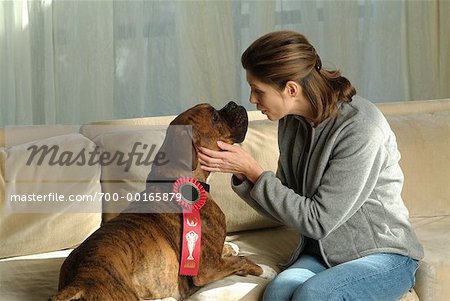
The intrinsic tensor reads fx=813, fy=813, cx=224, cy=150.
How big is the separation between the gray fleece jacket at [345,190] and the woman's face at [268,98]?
0.42 ft

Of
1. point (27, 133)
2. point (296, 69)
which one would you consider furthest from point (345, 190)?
point (27, 133)

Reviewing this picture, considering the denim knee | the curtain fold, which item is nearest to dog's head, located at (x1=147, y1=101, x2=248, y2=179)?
the denim knee

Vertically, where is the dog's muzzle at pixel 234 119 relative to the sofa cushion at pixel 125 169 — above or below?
above

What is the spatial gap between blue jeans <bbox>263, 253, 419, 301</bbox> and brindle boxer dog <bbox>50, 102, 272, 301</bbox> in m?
0.18

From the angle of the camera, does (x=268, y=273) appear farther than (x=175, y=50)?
No

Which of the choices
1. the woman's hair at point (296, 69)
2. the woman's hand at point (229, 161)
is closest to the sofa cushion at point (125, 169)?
the woman's hand at point (229, 161)

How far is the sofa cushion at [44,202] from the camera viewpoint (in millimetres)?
2668

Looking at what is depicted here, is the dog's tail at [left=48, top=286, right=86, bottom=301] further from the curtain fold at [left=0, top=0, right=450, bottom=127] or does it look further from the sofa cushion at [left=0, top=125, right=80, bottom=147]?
the curtain fold at [left=0, top=0, right=450, bottom=127]

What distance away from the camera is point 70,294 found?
1.93 m

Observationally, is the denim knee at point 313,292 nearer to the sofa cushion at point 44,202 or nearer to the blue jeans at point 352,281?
the blue jeans at point 352,281

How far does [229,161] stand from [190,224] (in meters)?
0.21

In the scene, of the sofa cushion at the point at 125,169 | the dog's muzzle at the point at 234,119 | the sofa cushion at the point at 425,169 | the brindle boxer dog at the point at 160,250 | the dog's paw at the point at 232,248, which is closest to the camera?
the brindle boxer dog at the point at 160,250

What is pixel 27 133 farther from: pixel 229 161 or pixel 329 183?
pixel 329 183

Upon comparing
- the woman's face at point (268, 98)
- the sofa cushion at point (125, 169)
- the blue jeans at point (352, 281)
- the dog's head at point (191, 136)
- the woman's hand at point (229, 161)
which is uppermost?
the woman's face at point (268, 98)
